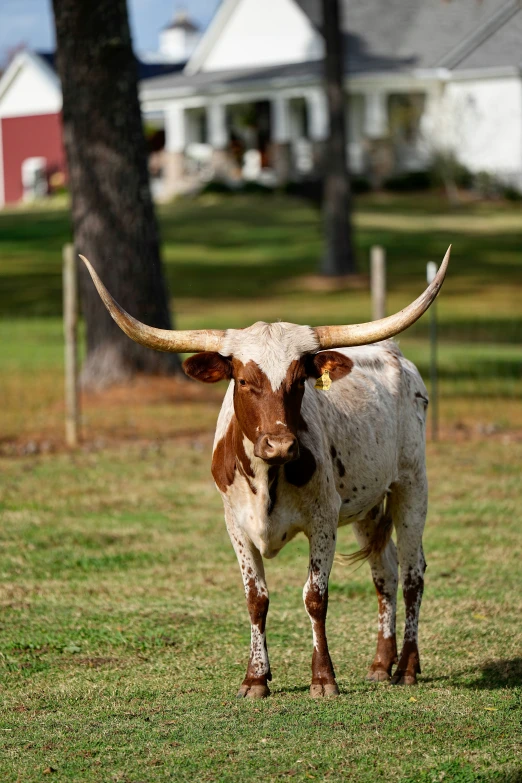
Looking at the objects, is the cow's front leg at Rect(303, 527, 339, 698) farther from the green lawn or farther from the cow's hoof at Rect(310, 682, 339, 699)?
the green lawn

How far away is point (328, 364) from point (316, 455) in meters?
0.46

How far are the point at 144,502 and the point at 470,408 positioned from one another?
5925 mm

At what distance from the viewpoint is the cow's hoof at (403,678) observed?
6676mm

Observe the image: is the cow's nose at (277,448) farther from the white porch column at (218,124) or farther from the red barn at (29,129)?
the white porch column at (218,124)

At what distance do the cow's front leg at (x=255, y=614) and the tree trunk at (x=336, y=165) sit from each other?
21983mm

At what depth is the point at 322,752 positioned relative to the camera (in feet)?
17.4

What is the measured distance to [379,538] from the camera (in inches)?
285

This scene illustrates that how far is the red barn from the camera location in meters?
40.7

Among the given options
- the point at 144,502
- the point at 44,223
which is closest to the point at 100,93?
the point at 144,502

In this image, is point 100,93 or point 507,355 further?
point 507,355

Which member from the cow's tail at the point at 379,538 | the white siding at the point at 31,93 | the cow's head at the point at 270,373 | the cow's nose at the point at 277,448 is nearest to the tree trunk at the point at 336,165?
the white siding at the point at 31,93

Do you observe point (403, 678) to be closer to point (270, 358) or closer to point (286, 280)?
point (270, 358)

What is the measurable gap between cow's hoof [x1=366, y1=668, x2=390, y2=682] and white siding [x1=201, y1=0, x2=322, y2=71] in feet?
135

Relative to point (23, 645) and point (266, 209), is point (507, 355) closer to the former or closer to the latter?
point (23, 645)
